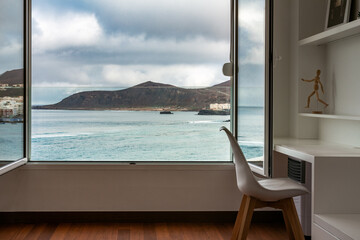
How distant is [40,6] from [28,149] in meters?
1.22

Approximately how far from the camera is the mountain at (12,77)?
3.10m

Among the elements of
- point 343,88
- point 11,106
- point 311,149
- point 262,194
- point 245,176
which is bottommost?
point 262,194

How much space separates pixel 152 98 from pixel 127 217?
1.04 metres

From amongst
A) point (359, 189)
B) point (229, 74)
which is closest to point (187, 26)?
point (229, 74)

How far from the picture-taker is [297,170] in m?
3.12

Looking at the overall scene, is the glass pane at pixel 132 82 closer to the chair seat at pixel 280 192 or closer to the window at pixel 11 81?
the window at pixel 11 81

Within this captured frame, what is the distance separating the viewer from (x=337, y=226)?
2.18 m

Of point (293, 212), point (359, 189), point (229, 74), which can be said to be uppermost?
point (229, 74)

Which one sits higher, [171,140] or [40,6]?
[40,6]

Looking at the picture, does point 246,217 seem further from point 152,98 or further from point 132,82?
point 132,82

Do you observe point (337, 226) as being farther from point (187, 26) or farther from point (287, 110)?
point (187, 26)

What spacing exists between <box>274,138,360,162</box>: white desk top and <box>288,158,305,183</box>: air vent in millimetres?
140

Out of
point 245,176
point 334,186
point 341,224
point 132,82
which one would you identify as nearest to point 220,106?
point 132,82

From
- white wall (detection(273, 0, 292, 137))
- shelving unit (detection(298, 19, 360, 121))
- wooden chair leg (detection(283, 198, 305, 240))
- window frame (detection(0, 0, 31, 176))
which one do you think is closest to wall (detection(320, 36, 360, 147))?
shelving unit (detection(298, 19, 360, 121))
